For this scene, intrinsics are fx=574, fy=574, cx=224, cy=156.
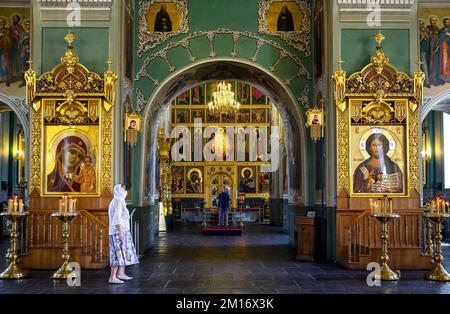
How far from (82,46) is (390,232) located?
7.81m

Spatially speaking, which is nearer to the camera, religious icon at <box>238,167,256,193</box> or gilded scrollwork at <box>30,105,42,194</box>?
gilded scrollwork at <box>30,105,42,194</box>

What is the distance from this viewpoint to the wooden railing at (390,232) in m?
11.8

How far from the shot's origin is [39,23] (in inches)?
503

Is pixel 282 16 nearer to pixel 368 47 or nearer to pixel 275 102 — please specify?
pixel 275 102

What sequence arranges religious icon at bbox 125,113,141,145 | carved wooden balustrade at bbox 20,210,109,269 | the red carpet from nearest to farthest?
carved wooden balustrade at bbox 20,210,109,269
religious icon at bbox 125,113,141,145
the red carpet

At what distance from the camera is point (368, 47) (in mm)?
12641

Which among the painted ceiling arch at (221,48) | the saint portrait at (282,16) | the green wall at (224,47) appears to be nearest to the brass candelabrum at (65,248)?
the green wall at (224,47)

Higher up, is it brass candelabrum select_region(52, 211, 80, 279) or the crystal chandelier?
the crystal chandelier

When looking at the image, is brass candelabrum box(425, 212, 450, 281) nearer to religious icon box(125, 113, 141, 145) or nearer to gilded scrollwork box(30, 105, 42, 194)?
religious icon box(125, 113, 141, 145)

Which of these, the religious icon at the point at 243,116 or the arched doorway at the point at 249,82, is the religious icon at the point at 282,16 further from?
the religious icon at the point at 243,116

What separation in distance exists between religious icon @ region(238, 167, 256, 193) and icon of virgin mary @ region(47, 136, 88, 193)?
55.8 feet

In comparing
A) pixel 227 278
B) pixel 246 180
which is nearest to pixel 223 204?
pixel 246 180

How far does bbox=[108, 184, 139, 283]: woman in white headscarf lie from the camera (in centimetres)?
944

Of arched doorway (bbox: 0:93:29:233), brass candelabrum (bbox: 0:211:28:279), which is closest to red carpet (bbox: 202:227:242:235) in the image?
arched doorway (bbox: 0:93:29:233)
